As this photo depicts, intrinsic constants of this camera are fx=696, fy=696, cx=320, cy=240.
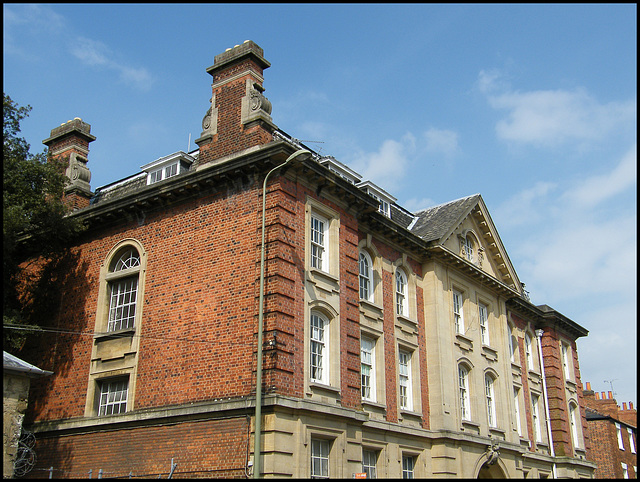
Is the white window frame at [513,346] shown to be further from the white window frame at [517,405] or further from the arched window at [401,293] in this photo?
the arched window at [401,293]

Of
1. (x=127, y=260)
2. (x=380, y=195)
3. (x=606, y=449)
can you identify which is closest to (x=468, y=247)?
(x=380, y=195)

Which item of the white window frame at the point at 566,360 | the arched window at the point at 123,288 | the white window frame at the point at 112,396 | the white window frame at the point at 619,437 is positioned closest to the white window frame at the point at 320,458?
the white window frame at the point at 112,396

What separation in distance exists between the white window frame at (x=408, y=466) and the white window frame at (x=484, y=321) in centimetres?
752

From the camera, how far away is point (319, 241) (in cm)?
2184

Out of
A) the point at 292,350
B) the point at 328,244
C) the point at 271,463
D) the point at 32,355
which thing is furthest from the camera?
the point at 32,355

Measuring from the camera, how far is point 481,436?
26.8m

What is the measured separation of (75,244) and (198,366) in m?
8.17

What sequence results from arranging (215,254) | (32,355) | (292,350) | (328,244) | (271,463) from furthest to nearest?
(32,355) → (328,244) → (215,254) → (292,350) → (271,463)

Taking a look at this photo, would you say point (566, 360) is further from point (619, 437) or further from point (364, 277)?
point (364, 277)

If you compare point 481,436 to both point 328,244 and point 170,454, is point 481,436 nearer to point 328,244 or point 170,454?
point 328,244

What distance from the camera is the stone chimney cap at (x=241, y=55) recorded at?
2283 cm

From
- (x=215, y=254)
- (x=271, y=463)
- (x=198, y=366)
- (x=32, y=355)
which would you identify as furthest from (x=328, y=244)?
(x=32, y=355)

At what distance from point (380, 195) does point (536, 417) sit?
14160mm

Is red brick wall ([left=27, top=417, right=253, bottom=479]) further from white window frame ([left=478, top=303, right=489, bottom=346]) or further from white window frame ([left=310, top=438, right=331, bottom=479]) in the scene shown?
white window frame ([left=478, top=303, right=489, bottom=346])
